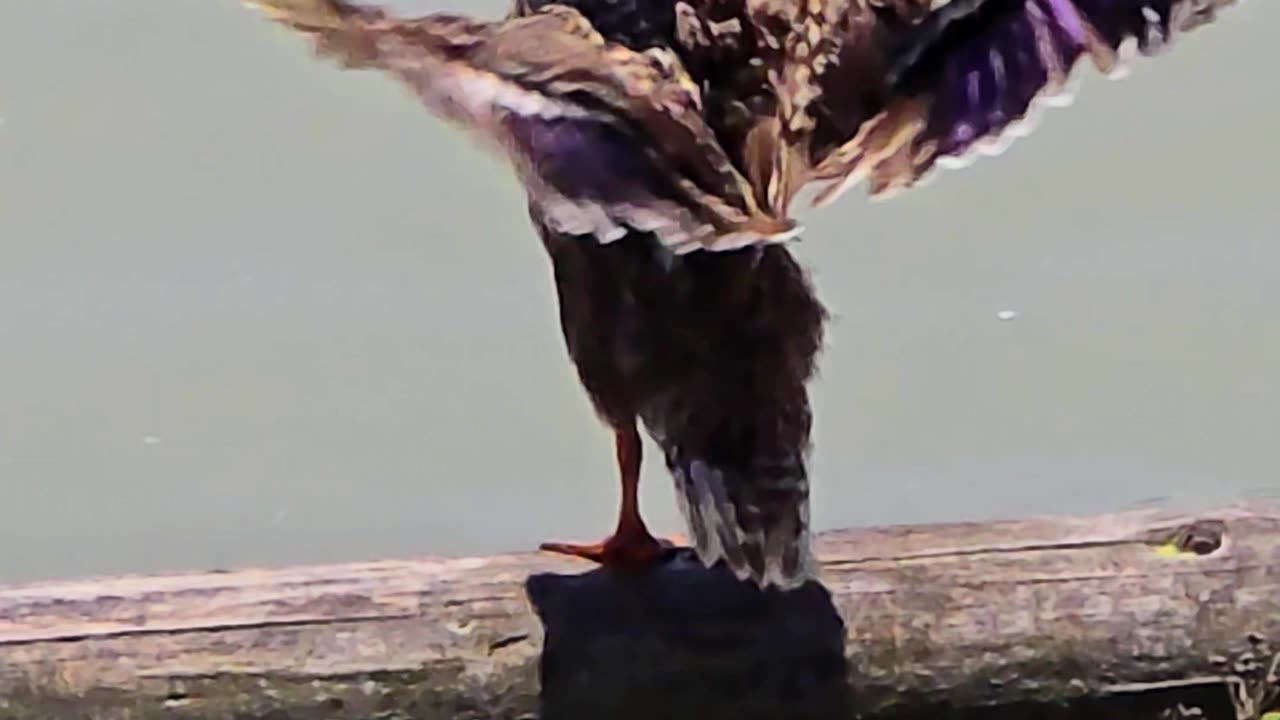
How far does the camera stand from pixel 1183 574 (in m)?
1.61

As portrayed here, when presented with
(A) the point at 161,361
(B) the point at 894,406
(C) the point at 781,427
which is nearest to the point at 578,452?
(B) the point at 894,406

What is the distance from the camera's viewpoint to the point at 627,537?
1.78m

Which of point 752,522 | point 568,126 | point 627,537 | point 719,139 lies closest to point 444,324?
point 627,537

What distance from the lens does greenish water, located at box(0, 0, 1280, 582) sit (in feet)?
9.19

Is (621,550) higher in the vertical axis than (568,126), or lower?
lower

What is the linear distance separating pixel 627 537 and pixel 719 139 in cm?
43

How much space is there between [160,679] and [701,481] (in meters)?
0.46

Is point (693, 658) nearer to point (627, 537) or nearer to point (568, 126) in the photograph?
point (627, 537)

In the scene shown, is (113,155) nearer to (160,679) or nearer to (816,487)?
(816,487)

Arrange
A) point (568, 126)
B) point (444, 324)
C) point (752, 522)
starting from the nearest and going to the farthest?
point (568, 126)
point (752, 522)
point (444, 324)

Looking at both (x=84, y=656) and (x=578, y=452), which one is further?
(x=578, y=452)

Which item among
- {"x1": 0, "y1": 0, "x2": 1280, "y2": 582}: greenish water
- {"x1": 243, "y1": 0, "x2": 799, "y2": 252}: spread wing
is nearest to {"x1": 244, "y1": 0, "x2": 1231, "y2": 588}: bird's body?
{"x1": 243, "y1": 0, "x2": 799, "y2": 252}: spread wing

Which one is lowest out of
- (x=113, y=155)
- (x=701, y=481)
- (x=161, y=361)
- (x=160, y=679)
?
(x=160, y=679)

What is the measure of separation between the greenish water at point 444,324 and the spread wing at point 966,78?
0.91 meters
